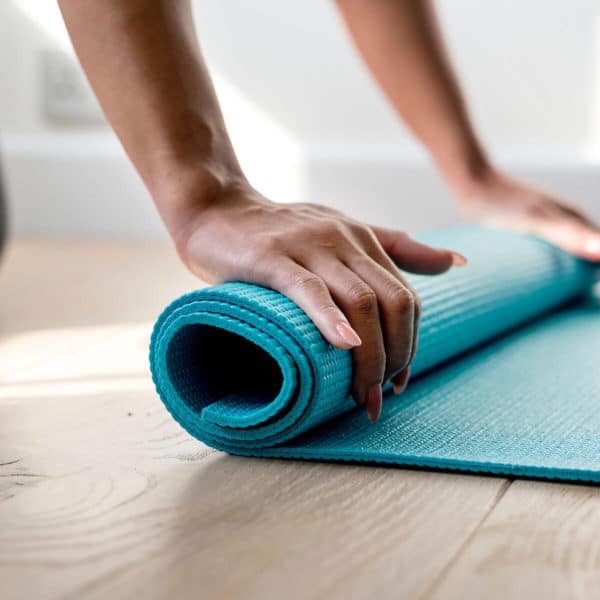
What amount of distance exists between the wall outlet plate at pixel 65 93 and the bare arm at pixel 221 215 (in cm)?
207

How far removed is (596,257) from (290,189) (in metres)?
1.30

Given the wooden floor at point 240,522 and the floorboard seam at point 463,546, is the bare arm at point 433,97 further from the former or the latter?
the floorboard seam at point 463,546

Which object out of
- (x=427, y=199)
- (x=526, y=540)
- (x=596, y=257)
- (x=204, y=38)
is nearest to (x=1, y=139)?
(x=204, y=38)

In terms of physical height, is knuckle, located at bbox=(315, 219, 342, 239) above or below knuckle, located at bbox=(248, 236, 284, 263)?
above

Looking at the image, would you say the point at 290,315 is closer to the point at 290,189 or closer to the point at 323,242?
the point at 323,242

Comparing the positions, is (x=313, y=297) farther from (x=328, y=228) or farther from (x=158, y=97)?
(x=158, y=97)

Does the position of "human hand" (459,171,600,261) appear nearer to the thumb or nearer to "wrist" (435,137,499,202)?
"wrist" (435,137,499,202)

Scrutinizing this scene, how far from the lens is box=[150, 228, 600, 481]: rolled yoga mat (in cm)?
90

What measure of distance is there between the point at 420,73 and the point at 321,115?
105cm

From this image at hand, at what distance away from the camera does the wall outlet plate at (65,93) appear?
315 centimetres

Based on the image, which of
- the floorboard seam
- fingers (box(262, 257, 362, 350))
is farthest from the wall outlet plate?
the floorboard seam

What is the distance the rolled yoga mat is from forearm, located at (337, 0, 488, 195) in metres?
0.70

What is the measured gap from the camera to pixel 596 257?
6.18 feet

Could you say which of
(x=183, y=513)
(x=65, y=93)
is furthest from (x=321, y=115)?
(x=183, y=513)
